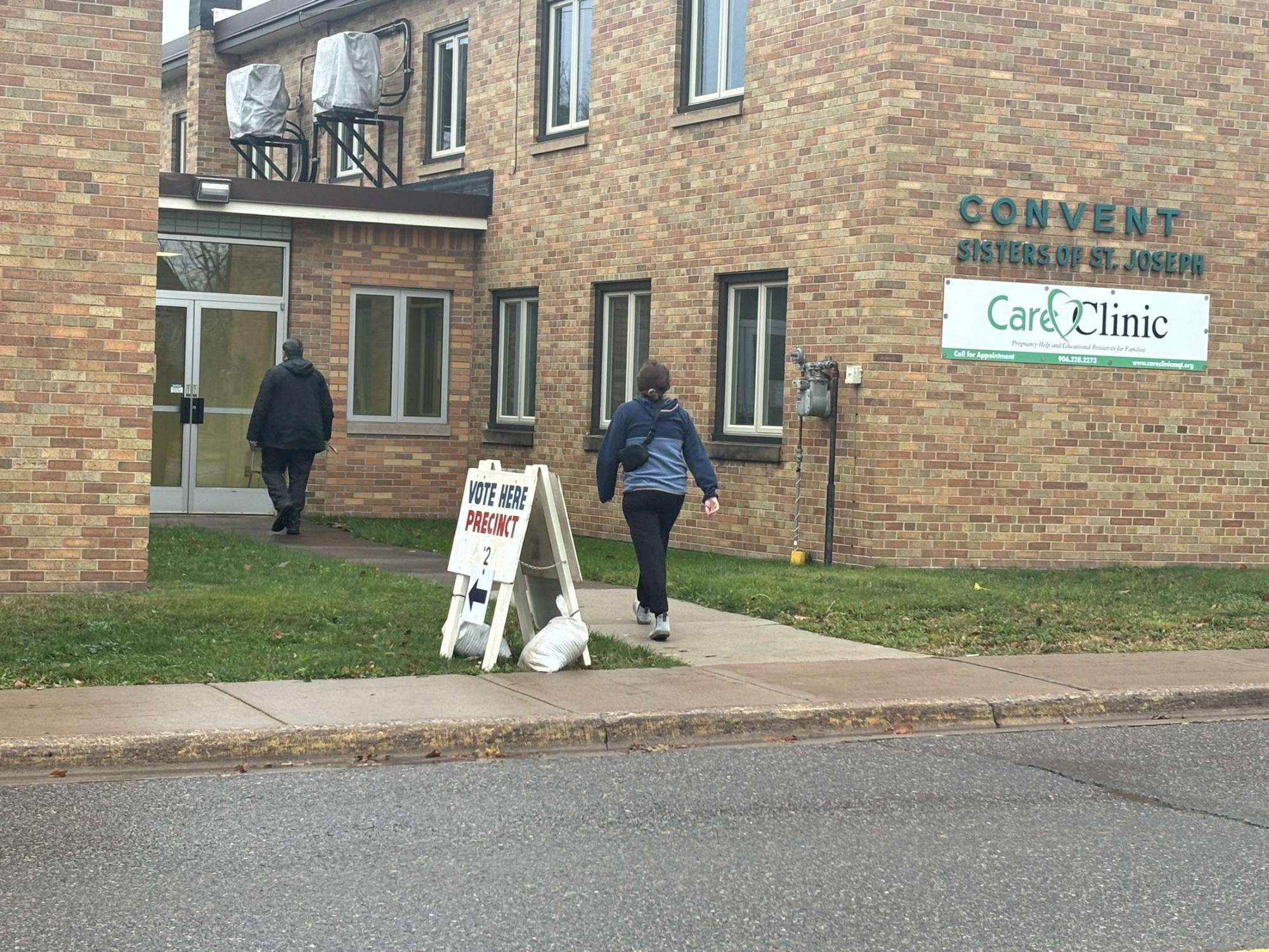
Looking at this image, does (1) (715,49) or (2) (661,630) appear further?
(1) (715,49)

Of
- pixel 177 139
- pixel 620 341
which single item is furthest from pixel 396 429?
pixel 177 139

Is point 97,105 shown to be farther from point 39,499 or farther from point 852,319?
point 852,319

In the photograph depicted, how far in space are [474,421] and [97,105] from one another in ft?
31.1

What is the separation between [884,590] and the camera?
12859 mm

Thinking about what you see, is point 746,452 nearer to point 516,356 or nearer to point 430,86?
point 516,356

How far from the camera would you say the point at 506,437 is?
20.1 m

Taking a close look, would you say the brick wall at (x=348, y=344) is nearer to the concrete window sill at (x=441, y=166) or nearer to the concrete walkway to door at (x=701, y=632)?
the concrete window sill at (x=441, y=166)

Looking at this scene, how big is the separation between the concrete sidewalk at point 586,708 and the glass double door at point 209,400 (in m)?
10.9

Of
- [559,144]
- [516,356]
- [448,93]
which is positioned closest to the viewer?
[559,144]

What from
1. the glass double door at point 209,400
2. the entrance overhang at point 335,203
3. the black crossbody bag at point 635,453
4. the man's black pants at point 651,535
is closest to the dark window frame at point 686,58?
the entrance overhang at point 335,203

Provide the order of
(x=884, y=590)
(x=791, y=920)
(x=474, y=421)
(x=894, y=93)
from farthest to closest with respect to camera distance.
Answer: (x=474, y=421) < (x=894, y=93) < (x=884, y=590) < (x=791, y=920)

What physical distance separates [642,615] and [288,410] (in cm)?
682

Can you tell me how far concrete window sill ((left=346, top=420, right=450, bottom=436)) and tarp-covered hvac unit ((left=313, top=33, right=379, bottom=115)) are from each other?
4453mm

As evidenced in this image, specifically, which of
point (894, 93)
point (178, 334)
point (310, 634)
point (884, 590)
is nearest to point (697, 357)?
point (894, 93)
